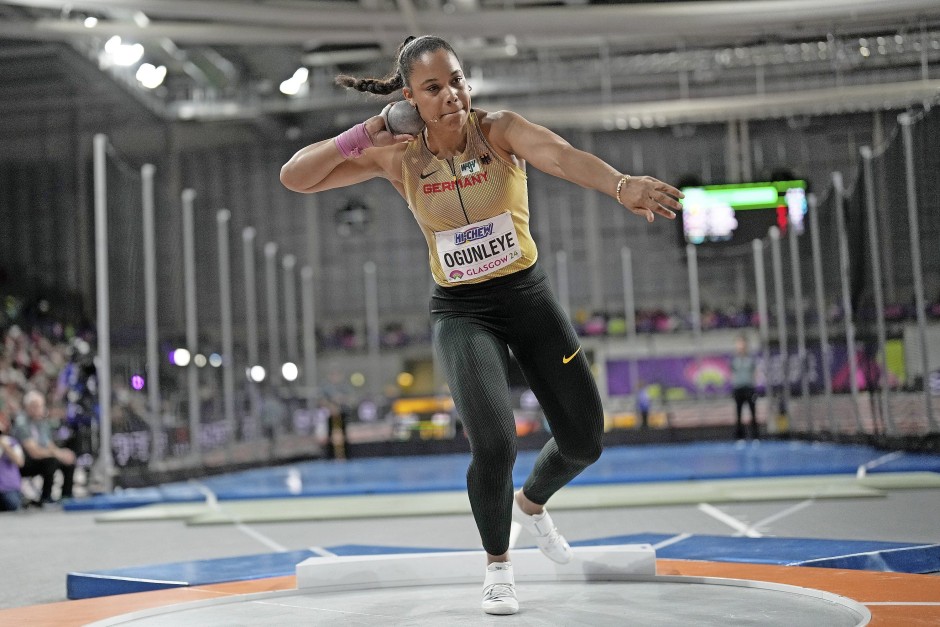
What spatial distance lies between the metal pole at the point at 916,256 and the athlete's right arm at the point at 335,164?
23.2 feet

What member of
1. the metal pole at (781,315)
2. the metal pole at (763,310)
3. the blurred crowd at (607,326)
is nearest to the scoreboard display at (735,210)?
the metal pole at (763,310)

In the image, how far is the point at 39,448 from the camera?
10273mm

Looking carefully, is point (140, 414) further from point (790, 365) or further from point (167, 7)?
point (790, 365)

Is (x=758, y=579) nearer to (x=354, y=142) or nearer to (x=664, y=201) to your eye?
(x=664, y=201)

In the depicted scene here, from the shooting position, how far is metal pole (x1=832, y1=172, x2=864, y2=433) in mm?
12180

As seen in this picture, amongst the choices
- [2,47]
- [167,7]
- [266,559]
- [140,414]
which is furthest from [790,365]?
[2,47]

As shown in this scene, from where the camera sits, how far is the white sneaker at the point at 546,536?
3760mm

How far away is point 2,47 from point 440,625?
21.1 m

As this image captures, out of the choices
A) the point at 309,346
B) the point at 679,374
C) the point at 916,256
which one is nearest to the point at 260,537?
the point at 916,256

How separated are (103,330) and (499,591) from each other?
8.27 m

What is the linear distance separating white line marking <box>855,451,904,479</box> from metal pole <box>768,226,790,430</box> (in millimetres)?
5348

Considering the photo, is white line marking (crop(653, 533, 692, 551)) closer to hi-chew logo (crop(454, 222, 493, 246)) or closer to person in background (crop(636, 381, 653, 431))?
hi-chew logo (crop(454, 222, 493, 246))

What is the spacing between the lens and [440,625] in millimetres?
3016

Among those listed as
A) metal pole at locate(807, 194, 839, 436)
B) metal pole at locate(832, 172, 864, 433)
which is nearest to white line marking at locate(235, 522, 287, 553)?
metal pole at locate(832, 172, 864, 433)
